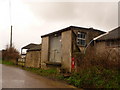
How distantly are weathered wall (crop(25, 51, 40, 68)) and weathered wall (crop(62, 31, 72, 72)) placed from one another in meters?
6.40

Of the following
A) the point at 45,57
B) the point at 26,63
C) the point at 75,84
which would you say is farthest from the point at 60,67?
the point at 26,63

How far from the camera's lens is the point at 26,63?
83.4 feet

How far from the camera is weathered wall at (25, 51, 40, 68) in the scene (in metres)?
22.1

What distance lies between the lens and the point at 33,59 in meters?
23.1

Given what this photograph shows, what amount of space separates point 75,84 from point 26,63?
51.9ft

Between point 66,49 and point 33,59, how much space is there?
331 inches

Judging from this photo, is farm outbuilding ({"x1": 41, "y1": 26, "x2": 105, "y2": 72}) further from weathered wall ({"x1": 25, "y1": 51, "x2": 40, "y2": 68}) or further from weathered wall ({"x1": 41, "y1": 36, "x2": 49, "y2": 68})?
weathered wall ({"x1": 25, "y1": 51, "x2": 40, "y2": 68})

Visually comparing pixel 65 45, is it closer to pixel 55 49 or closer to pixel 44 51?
pixel 55 49

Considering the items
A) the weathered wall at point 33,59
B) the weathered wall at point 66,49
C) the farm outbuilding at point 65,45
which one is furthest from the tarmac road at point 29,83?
the weathered wall at point 33,59

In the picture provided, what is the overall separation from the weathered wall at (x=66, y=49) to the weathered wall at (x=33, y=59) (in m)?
6.40

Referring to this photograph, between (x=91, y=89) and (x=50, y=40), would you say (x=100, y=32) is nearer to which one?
(x=50, y=40)

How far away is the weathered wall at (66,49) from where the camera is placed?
51.4 feet

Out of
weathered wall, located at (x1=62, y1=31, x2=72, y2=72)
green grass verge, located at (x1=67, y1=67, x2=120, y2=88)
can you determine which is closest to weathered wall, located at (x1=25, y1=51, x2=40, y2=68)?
weathered wall, located at (x1=62, y1=31, x2=72, y2=72)

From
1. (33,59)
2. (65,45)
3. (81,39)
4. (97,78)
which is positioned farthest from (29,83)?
(33,59)
